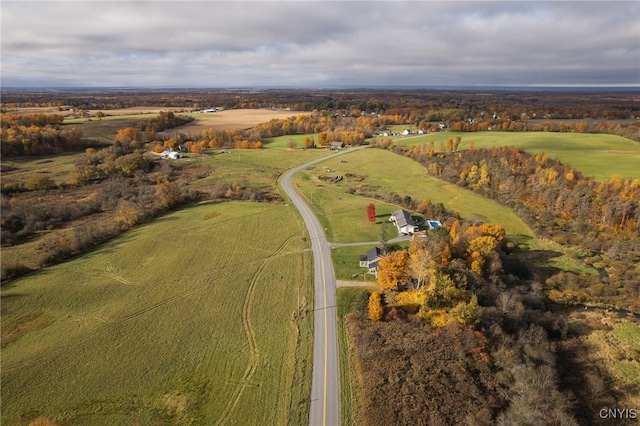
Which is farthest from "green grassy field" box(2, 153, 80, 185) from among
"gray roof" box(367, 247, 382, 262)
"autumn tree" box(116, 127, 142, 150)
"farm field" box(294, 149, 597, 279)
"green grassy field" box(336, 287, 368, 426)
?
"green grassy field" box(336, 287, 368, 426)

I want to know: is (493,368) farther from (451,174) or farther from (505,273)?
(451,174)

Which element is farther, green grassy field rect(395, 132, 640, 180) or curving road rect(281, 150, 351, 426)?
green grassy field rect(395, 132, 640, 180)

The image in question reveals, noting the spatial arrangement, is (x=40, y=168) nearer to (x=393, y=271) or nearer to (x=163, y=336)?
(x=163, y=336)

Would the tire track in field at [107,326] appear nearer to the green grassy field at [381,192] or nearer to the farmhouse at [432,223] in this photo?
the green grassy field at [381,192]

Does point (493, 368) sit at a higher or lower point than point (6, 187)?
lower

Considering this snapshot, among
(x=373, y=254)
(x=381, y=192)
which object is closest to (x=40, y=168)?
(x=381, y=192)

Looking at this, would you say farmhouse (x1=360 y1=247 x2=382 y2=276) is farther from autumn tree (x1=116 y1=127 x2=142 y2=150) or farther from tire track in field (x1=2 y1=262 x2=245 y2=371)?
autumn tree (x1=116 y1=127 x2=142 y2=150)

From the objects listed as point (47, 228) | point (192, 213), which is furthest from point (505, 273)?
point (47, 228)
